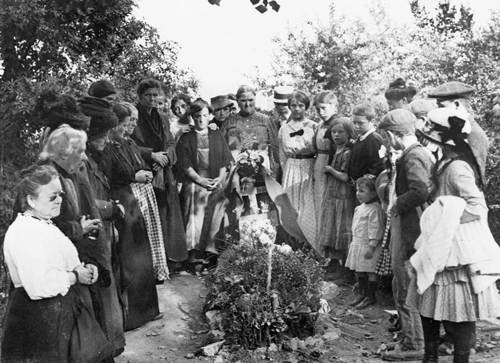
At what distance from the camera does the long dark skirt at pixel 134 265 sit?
643 cm

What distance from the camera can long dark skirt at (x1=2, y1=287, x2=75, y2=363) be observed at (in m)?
3.90

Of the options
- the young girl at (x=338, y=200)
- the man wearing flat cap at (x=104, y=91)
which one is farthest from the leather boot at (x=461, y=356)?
the man wearing flat cap at (x=104, y=91)

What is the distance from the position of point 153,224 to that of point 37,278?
3472 mm

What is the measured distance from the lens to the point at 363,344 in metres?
6.41

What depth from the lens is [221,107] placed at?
8805 millimetres

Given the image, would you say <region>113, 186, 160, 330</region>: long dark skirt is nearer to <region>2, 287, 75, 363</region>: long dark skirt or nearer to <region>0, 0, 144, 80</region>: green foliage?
<region>2, 287, 75, 363</region>: long dark skirt

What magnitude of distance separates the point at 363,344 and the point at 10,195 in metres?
5.54

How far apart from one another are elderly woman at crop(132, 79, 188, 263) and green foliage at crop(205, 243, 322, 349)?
147 cm

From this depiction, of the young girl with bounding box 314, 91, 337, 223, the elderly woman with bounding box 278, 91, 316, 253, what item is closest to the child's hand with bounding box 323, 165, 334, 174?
→ the young girl with bounding box 314, 91, 337, 223

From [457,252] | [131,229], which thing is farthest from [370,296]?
[131,229]

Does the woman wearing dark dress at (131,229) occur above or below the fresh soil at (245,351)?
above

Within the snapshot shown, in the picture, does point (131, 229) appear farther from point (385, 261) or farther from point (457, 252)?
point (457, 252)

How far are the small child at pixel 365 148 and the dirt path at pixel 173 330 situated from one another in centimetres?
226

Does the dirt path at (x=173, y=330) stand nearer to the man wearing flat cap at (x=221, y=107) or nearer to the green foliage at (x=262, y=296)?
the green foliage at (x=262, y=296)
